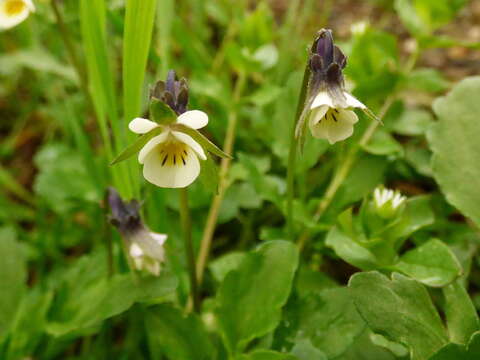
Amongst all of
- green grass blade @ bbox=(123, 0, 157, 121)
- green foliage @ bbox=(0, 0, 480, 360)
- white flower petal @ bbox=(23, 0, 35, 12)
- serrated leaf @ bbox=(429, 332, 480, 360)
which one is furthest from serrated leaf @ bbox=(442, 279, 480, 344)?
white flower petal @ bbox=(23, 0, 35, 12)

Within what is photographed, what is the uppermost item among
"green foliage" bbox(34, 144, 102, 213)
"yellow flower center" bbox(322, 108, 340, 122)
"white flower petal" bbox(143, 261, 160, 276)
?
"green foliage" bbox(34, 144, 102, 213)

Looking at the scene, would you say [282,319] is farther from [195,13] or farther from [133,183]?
[195,13]

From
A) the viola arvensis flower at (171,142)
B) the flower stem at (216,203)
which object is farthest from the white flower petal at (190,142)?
the flower stem at (216,203)

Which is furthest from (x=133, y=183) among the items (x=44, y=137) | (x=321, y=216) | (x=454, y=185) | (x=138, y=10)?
(x=44, y=137)

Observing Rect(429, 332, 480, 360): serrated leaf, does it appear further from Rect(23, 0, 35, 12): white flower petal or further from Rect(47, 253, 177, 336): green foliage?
Rect(23, 0, 35, 12): white flower petal

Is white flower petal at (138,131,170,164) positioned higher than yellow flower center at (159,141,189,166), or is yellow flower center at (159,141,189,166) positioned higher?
yellow flower center at (159,141,189,166)
